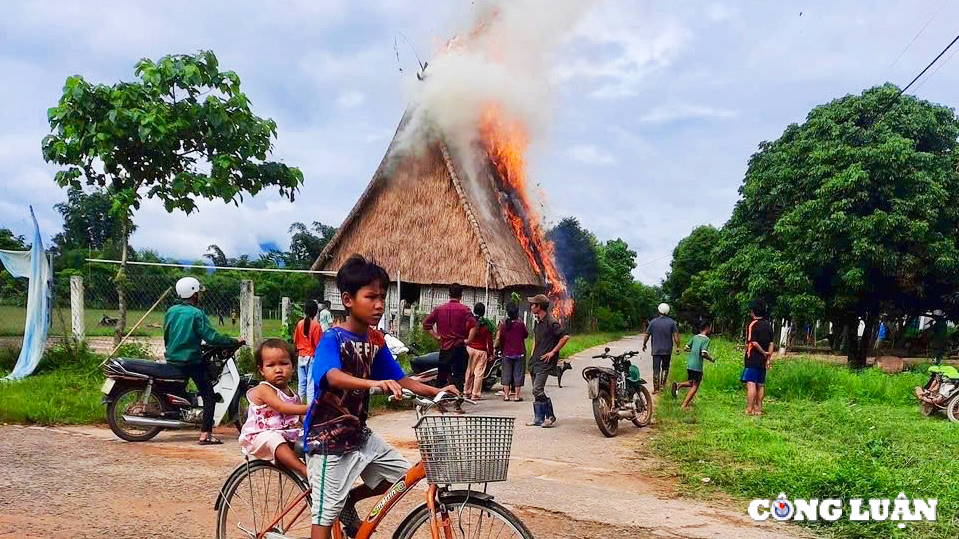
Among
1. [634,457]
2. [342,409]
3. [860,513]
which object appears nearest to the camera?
[342,409]

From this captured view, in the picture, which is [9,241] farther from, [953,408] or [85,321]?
[953,408]

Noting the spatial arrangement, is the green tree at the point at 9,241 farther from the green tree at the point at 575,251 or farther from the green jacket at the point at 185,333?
the green tree at the point at 575,251

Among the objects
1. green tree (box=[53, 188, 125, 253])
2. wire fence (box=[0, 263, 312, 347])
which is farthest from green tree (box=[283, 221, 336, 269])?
wire fence (box=[0, 263, 312, 347])

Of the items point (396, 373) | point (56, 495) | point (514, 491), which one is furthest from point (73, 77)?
point (396, 373)

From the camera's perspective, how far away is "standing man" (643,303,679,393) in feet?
41.3

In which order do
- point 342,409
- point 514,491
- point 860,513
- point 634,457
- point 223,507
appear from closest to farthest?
point 342,409 → point 223,507 → point 860,513 → point 514,491 → point 634,457

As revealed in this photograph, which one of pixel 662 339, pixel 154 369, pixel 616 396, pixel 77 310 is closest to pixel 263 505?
pixel 154 369

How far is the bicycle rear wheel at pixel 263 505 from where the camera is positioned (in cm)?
391

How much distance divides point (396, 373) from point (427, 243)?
18.7 metres

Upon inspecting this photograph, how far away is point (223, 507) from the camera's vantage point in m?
4.13

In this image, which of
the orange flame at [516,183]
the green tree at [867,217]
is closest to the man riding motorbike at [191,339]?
the orange flame at [516,183]

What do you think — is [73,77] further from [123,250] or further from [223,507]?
[223,507]

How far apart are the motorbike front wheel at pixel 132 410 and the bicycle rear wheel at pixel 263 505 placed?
14.3ft

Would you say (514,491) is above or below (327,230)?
below
